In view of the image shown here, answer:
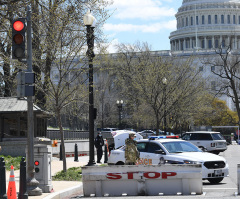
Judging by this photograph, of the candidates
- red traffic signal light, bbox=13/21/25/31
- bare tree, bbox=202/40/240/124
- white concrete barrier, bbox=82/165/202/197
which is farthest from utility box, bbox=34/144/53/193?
bare tree, bbox=202/40/240/124

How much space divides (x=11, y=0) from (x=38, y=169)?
18.8 ft

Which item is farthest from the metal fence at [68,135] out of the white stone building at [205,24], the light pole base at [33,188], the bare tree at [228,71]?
the white stone building at [205,24]

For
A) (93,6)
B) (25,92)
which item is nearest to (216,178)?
(25,92)

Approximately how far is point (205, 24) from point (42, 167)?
6024 inches

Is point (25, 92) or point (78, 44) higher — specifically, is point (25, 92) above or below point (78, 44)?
below

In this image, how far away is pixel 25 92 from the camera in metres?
14.0

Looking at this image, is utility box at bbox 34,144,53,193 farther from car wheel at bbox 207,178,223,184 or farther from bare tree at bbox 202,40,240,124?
bare tree at bbox 202,40,240,124

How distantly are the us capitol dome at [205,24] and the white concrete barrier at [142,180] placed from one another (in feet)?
475

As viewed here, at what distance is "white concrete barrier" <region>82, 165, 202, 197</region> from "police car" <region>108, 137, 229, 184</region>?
2.70 metres

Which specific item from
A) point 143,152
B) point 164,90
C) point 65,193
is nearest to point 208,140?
point 164,90

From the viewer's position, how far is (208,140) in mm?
36938

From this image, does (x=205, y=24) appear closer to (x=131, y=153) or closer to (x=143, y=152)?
(x=143, y=152)

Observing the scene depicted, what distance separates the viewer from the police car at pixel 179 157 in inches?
700

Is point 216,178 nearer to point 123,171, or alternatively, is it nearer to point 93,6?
point 123,171
